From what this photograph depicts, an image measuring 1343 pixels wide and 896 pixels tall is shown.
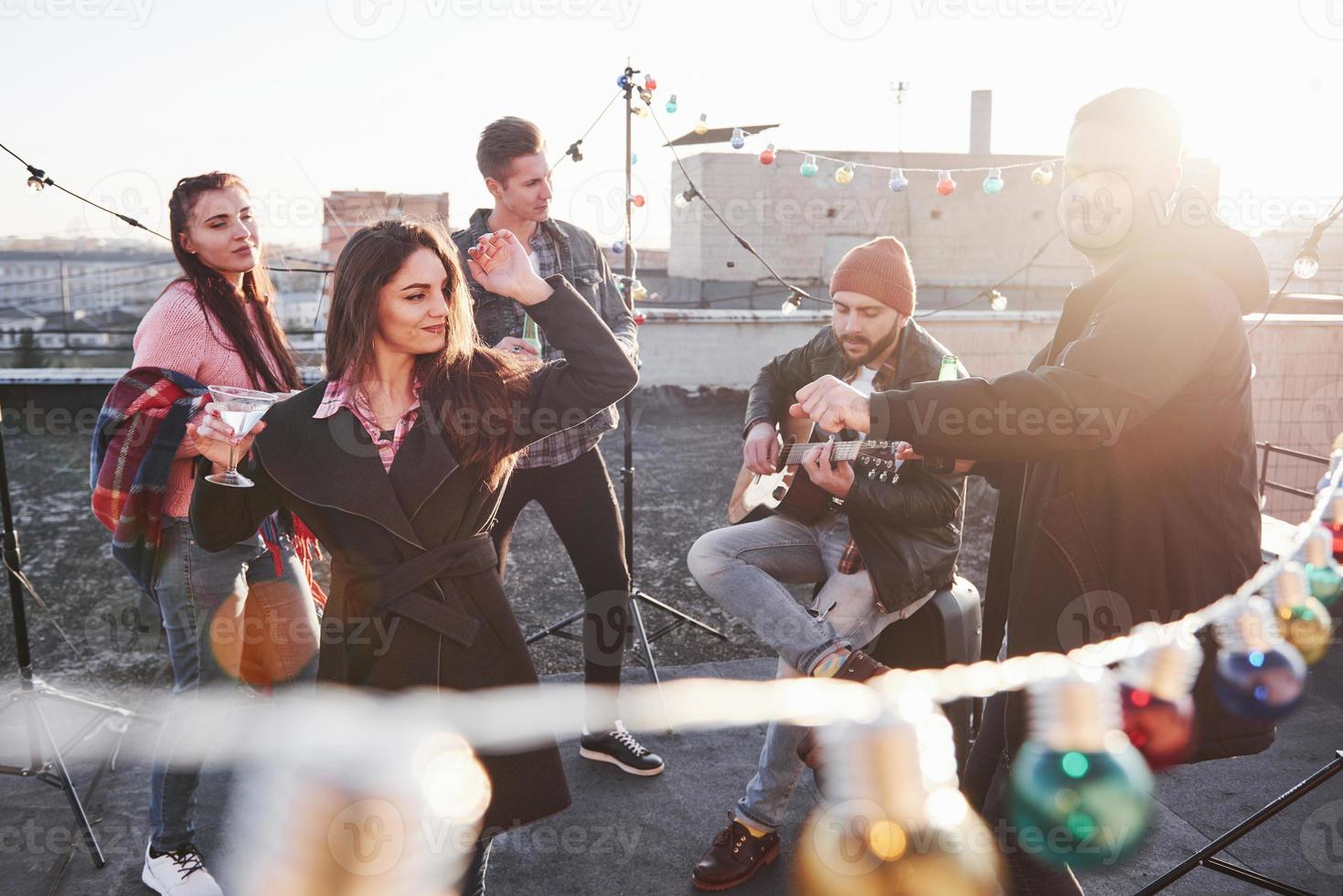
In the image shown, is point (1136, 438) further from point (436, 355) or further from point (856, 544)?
point (436, 355)

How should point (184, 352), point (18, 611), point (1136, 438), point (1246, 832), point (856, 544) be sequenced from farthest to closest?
A: point (18, 611) < point (856, 544) < point (184, 352) < point (1246, 832) < point (1136, 438)

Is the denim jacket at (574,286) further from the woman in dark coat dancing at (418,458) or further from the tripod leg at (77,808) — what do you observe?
the tripod leg at (77,808)

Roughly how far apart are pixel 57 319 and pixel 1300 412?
32114mm

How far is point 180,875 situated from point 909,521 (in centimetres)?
238

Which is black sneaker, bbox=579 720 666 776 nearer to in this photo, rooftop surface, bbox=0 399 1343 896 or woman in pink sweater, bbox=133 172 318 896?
rooftop surface, bbox=0 399 1343 896

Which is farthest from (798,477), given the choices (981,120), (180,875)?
(981,120)

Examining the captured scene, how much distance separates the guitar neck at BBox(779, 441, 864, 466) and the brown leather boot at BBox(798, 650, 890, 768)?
0.68 m

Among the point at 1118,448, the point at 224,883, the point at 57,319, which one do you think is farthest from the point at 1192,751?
the point at 57,319

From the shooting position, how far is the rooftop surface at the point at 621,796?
2.79 meters

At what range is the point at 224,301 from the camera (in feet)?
9.02

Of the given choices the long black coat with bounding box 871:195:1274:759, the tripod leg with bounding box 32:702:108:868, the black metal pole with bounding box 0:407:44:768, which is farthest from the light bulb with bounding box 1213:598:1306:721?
the black metal pole with bounding box 0:407:44:768

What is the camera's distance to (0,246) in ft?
145

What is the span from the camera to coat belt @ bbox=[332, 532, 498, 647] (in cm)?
199

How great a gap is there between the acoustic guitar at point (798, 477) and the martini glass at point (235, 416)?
164cm
